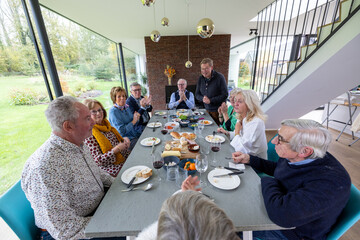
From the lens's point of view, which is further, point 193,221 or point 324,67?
point 324,67

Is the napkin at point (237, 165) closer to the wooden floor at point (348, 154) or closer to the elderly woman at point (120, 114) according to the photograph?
the elderly woman at point (120, 114)

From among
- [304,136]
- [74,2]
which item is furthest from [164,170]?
[74,2]

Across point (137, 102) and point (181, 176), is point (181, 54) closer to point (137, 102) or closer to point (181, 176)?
point (137, 102)

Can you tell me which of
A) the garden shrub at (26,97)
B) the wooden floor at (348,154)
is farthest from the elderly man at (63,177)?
the wooden floor at (348,154)

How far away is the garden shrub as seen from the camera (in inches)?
72.8

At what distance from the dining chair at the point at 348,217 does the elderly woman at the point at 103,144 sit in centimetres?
173

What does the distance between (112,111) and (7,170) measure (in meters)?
1.34

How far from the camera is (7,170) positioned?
5.76ft

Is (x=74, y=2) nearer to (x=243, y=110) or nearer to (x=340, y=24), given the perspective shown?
(x=243, y=110)

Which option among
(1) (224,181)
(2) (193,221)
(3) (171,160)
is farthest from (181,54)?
(2) (193,221)

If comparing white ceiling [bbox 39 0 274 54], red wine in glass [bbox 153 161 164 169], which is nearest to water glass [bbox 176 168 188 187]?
red wine in glass [bbox 153 161 164 169]

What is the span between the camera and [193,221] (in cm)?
40

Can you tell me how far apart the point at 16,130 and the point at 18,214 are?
1.43m

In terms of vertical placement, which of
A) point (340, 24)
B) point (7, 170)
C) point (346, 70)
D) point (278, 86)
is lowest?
point (7, 170)
